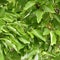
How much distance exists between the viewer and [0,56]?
1103 millimetres

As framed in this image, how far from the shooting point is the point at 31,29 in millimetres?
1303

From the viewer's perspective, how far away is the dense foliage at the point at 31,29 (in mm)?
1188

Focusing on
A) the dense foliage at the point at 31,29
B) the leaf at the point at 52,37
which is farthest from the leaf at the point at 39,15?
the leaf at the point at 52,37

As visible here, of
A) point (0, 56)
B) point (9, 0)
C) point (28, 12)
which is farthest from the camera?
point (9, 0)

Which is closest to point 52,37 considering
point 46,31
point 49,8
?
point 46,31

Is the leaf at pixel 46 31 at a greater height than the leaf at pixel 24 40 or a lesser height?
greater

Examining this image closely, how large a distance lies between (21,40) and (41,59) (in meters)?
0.16

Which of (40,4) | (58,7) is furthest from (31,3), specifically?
(58,7)

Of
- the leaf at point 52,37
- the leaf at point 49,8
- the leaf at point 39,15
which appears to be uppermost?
the leaf at point 49,8

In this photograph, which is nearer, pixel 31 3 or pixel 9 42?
pixel 9 42

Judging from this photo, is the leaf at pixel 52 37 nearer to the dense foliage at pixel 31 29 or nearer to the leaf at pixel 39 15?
the dense foliage at pixel 31 29

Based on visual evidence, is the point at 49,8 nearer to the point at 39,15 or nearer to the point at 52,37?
the point at 39,15

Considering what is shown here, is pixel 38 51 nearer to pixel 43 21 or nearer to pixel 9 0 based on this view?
pixel 43 21

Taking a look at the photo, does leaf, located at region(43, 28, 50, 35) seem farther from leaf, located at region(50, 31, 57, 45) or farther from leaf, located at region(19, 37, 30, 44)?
leaf, located at region(19, 37, 30, 44)
